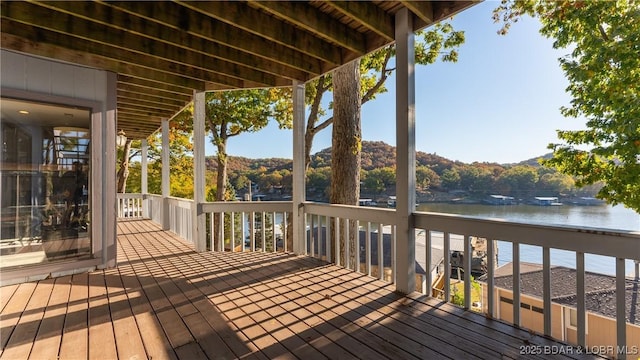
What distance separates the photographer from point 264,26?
125 inches

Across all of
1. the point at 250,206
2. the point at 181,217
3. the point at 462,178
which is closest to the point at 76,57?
the point at 250,206

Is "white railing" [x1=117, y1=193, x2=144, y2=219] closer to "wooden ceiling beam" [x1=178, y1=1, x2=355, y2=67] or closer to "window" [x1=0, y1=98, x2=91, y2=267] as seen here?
"window" [x1=0, y1=98, x2=91, y2=267]

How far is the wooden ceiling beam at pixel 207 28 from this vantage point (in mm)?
2855

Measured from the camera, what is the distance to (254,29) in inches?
122

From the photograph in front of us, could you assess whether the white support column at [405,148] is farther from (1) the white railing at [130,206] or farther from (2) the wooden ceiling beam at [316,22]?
(1) the white railing at [130,206]

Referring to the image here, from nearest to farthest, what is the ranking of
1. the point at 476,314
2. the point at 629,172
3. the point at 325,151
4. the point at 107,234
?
1. the point at 476,314
2. the point at 107,234
3. the point at 629,172
4. the point at 325,151

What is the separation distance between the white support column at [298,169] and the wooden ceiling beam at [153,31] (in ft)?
1.72

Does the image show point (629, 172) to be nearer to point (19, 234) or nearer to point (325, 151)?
point (325, 151)

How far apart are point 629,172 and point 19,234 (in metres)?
8.99

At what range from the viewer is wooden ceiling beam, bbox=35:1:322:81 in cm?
284

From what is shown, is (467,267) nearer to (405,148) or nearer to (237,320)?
(405,148)

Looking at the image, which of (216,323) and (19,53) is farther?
(19,53)

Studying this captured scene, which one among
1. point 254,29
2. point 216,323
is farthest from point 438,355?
point 254,29

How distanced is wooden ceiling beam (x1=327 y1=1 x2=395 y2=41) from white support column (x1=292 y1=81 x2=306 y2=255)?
1.78 metres
